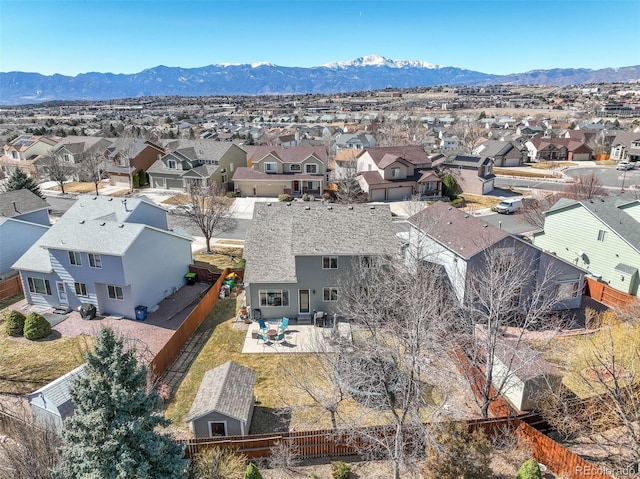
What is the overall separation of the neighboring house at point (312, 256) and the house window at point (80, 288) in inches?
444

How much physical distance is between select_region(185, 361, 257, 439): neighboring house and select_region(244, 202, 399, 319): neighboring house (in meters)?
9.31

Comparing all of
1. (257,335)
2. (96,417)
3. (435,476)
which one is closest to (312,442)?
(435,476)

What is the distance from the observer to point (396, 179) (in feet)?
204

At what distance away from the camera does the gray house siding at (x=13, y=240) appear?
115 feet

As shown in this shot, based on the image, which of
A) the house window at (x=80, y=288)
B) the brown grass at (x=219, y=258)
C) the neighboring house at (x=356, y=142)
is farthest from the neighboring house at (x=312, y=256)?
the neighboring house at (x=356, y=142)

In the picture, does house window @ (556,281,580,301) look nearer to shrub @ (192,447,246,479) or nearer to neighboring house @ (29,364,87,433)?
shrub @ (192,447,246,479)

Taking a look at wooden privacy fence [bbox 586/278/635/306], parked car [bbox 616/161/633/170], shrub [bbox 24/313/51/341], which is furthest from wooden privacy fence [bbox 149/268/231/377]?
parked car [bbox 616/161/633/170]

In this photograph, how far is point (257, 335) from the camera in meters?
26.8

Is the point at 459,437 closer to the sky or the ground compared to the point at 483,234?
closer to the ground

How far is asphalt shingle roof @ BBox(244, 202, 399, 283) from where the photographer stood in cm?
2808

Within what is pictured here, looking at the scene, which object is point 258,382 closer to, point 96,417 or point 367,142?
point 96,417

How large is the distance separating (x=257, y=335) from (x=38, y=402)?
461 inches

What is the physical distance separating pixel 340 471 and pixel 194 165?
58092 millimetres

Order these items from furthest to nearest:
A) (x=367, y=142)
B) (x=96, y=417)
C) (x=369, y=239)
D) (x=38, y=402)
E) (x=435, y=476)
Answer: (x=367, y=142) < (x=369, y=239) < (x=38, y=402) < (x=435, y=476) < (x=96, y=417)
